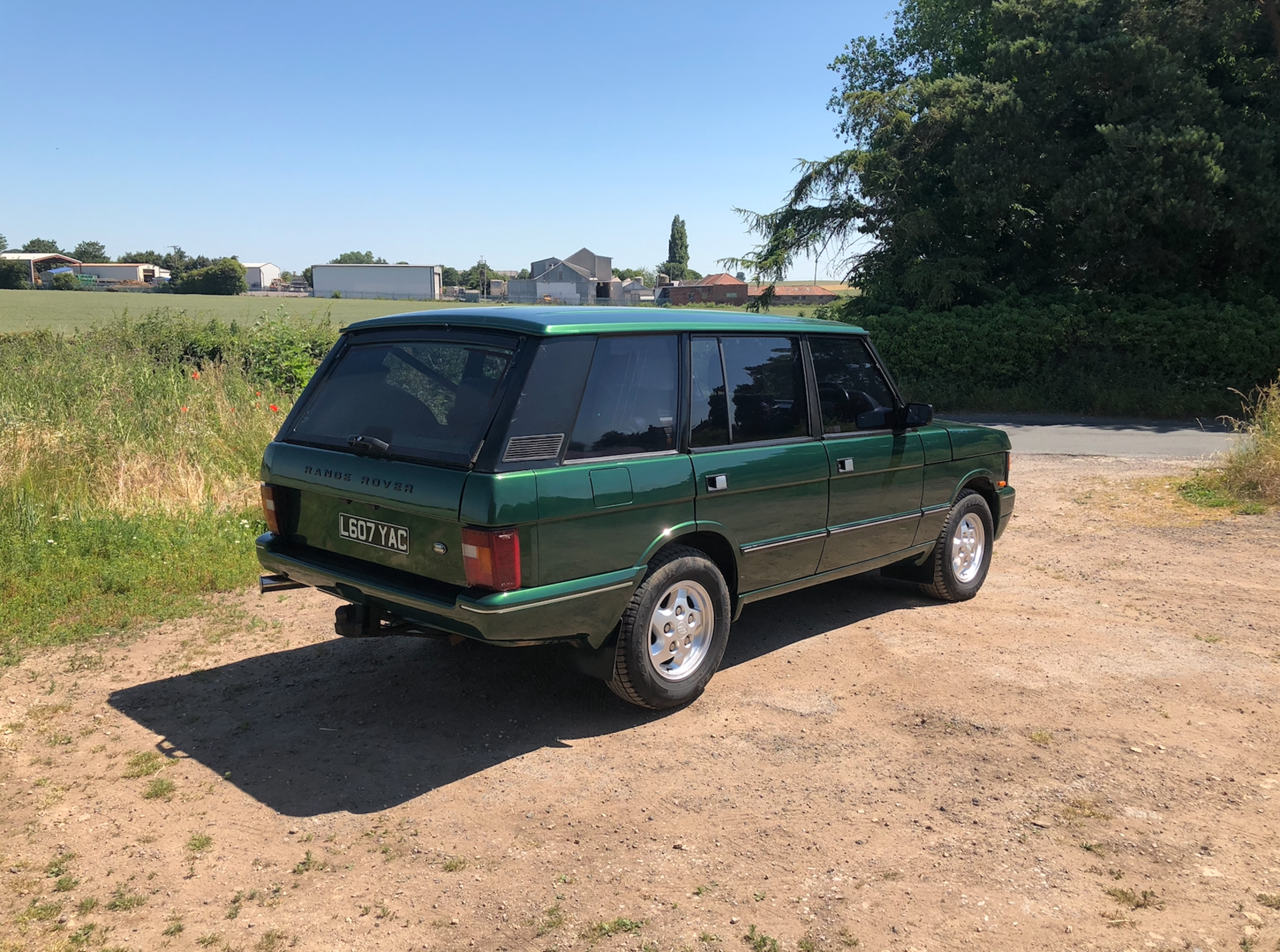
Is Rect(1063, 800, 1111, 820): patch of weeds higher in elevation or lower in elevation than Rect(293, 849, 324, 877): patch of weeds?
lower

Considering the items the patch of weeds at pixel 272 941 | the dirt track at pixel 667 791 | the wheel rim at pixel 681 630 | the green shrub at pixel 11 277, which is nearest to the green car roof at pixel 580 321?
the wheel rim at pixel 681 630

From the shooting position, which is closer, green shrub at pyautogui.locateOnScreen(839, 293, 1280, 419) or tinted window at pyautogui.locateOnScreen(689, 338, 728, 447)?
tinted window at pyautogui.locateOnScreen(689, 338, 728, 447)

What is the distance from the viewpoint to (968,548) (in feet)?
22.9

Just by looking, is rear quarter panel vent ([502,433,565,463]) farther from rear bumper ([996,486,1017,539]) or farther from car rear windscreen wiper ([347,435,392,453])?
rear bumper ([996,486,1017,539])

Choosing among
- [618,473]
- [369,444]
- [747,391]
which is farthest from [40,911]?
[747,391]

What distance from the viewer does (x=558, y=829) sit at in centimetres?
376

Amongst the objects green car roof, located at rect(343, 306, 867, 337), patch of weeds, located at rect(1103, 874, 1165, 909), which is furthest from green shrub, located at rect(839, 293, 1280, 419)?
patch of weeds, located at rect(1103, 874, 1165, 909)

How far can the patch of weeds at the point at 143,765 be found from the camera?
13.7 feet

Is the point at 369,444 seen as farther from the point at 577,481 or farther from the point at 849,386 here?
the point at 849,386

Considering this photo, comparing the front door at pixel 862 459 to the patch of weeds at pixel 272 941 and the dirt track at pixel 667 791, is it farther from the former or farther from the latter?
the patch of weeds at pixel 272 941

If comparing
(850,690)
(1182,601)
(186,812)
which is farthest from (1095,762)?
(186,812)

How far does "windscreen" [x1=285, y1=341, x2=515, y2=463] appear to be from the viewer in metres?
4.21

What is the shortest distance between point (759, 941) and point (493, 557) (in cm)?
172

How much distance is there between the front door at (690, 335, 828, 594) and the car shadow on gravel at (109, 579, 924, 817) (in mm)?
805
